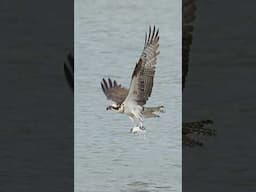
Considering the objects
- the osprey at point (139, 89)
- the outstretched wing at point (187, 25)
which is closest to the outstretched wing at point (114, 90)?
the osprey at point (139, 89)

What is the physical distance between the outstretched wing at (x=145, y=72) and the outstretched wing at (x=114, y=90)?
3cm

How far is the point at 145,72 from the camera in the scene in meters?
4.84

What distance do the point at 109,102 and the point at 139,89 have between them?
17cm

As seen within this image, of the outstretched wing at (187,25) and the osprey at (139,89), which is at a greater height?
the outstretched wing at (187,25)

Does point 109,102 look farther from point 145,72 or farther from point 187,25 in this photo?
point 187,25

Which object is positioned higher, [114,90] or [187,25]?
[187,25]

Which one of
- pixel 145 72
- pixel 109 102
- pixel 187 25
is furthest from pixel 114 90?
pixel 187 25

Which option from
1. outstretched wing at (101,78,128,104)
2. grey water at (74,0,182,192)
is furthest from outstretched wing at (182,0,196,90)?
outstretched wing at (101,78,128,104)

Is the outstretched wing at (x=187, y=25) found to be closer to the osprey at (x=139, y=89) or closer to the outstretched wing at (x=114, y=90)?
the osprey at (x=139, y=89)

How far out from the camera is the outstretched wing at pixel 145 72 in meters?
4.84

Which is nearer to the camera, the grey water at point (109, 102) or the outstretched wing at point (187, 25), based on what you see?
the grey water at point (109, 102)

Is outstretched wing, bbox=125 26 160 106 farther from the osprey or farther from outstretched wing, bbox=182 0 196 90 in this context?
outstretched wing, bbox=182 0 196 90
